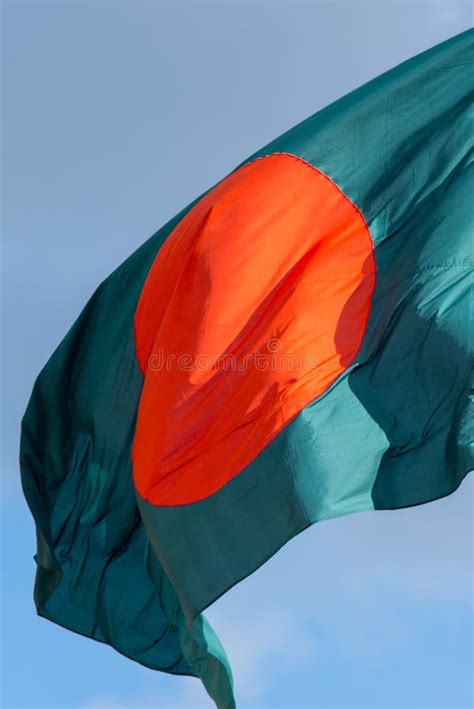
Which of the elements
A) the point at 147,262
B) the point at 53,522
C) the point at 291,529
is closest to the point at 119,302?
the point at 147,262

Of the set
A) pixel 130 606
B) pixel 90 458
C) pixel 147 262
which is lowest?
pixel 130 606

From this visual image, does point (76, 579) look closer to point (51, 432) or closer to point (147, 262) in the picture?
point (51, 432)

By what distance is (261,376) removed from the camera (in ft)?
67.7

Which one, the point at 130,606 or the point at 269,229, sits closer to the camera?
the point at 269,229

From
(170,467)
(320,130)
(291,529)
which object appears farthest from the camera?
(320,130)

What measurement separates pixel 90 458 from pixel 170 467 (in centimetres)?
261

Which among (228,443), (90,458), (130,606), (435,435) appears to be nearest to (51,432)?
(90,458)

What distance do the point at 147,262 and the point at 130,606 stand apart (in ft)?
13.3

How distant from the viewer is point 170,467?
2108cm

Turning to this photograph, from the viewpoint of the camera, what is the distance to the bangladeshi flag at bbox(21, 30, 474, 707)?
2008cm

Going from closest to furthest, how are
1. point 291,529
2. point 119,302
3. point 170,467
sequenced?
point 291,529 → point 170,467 → point 119,302

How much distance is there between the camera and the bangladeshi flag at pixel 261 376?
65.9ft

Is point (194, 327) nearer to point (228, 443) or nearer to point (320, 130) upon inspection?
point (228, 443)

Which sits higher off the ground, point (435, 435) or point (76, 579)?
point (435, 435)
